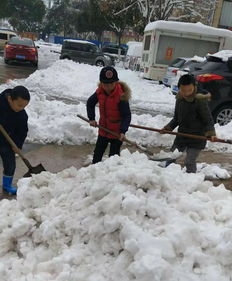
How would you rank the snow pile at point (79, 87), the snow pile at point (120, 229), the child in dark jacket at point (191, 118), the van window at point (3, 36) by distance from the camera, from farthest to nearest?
1. the van window at point (3, 36)
2. the snow pile at point (79, 87)
3. the child in dark jacket at point (191, 118)
4. the snow pile at point (120, 229)

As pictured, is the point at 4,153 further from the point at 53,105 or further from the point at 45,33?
the point at 45,33

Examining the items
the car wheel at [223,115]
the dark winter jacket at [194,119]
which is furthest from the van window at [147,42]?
the dark winter jacket at [194,119]

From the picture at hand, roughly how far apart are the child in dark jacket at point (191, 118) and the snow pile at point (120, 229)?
104cm

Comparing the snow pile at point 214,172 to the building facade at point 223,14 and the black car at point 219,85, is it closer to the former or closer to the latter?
the black car at point 219,85

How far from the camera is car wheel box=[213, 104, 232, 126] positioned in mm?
8484

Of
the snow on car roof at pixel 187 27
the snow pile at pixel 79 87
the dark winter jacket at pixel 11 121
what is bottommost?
the snow pile at pixel 79 87

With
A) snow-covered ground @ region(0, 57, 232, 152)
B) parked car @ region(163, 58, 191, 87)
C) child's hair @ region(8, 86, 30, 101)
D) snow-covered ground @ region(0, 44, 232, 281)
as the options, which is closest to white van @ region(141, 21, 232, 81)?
parked car @ region(163, 58, 191, 87)

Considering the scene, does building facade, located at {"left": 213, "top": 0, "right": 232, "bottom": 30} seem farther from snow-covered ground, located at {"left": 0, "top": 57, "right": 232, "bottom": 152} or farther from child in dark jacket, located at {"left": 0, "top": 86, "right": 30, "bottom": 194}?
child in dark jacket, located at {"left": 0, "top": 86, "right": 30, "bottom": 194}

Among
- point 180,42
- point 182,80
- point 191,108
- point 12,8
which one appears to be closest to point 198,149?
point 191,108

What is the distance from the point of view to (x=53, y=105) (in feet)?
28.8

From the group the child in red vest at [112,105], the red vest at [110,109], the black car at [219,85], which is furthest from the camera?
the black car at [219,85]

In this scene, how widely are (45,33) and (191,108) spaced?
2602 inches

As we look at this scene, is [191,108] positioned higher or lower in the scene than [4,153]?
higher

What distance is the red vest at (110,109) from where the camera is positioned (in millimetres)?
4805
